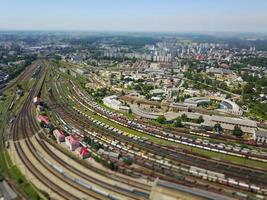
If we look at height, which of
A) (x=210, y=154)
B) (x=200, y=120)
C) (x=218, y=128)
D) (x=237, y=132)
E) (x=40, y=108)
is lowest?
(x=210, y=154)

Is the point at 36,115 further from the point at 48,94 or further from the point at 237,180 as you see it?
the point at 237,180

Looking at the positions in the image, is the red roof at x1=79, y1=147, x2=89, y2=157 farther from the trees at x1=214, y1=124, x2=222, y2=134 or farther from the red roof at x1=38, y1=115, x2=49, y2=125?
the trees at x1=214, y1=124, x2=222, y2=134

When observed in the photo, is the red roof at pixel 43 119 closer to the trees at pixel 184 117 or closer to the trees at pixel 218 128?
the trees at pixel 184 117

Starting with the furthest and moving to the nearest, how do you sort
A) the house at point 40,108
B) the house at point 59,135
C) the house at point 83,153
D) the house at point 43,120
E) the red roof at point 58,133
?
the house at point 40,108 → the house at point 43,120 → the red roof at point 58,133 → the house at point 59,135 → the house at point 83,153

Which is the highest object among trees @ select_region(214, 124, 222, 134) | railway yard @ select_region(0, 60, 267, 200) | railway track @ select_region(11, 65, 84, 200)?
trees @ select_region(214, 124, 222, 134)

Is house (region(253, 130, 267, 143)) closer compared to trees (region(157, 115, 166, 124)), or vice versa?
house (region(253, 130, 267, 143))

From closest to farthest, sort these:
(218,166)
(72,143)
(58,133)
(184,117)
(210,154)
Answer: (218,166), (210,154), (72,143), (58,133), (184,117)

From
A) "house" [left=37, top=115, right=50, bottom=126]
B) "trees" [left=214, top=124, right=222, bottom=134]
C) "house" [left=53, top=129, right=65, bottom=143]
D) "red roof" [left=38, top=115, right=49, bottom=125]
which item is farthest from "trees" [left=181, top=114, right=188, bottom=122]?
"red roof" [left=38, top=115, right=49, bottom=125]

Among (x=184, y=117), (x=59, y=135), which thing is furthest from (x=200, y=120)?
(x=59, y=135)

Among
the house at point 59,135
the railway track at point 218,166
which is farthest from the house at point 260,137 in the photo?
the house at point 59,135

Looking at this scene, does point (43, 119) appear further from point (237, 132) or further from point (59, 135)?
point (237, 132)
